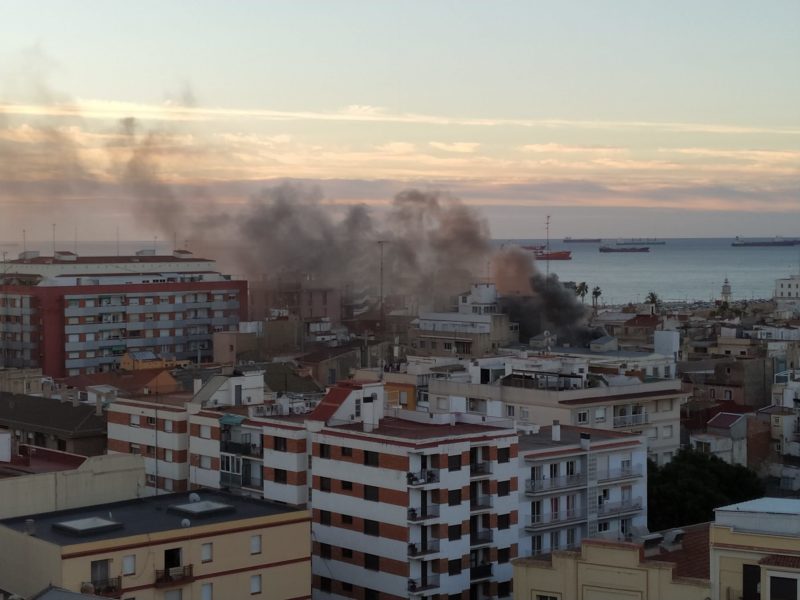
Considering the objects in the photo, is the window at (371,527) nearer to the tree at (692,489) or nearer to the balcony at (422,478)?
the balcony at (422,478)

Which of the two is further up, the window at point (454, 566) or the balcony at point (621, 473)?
the balcony at point (621, 473)

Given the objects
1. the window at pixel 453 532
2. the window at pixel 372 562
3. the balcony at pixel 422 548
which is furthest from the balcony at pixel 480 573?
the window at pixel 372 562

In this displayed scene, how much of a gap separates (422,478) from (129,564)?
705 cm

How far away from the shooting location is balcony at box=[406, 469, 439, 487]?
29.8 metres

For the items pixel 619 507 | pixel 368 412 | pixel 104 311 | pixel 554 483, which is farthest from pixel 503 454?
pixel 104 311

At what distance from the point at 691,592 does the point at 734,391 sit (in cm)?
3605

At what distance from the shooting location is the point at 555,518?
3316cm

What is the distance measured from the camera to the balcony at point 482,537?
30895 millimetres

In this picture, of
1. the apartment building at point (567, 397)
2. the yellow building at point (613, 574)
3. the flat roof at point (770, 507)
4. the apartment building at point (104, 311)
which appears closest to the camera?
the flat roof at point (770, 507)

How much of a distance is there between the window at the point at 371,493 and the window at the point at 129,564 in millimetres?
6416

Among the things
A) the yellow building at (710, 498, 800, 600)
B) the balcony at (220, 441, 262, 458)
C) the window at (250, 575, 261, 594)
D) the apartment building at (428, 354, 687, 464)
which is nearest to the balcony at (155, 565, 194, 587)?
the window at (250, 575, 261, 594)

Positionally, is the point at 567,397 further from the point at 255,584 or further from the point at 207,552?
the point at 207,552

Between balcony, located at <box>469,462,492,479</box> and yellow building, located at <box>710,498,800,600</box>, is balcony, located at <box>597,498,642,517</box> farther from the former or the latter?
yellow building, located at <box>710,498,800,600</box>

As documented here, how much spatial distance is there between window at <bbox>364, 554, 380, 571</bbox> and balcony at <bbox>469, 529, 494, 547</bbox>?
2.18 m
